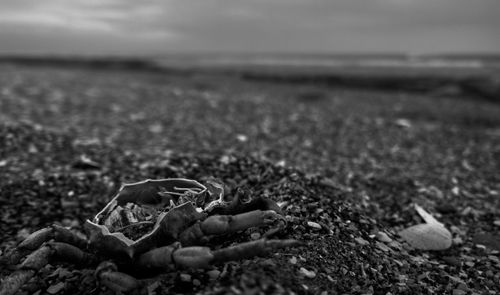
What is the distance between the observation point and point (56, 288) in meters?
3.56

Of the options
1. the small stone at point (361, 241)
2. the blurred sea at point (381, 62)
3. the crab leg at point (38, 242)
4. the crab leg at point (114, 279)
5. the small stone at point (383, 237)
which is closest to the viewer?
the crab leg at point (114, 279)

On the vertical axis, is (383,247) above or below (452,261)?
above

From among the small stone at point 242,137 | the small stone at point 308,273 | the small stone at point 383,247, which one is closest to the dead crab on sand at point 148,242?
the small stone at point 308,273

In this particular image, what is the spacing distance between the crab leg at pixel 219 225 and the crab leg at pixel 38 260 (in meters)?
0.85

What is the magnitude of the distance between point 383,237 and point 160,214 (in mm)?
2541

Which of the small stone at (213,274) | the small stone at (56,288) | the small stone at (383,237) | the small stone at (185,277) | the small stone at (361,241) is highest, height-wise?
the small stone at (213,274)

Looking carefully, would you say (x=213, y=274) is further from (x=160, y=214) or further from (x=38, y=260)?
(x=38, y=260)

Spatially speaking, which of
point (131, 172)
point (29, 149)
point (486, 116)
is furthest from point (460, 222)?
point (486, 116)

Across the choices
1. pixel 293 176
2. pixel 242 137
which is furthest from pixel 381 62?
pixel 293 176

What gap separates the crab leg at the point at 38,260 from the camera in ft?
10.0

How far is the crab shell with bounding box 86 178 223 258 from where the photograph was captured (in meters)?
3.05

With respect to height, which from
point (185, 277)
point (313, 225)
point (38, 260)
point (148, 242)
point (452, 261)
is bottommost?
point (452, 261)

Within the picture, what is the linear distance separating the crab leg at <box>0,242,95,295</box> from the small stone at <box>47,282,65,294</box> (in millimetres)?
414

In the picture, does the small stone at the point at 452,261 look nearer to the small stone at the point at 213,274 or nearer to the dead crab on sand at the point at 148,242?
the dead crab on sand at the point at 148,242
